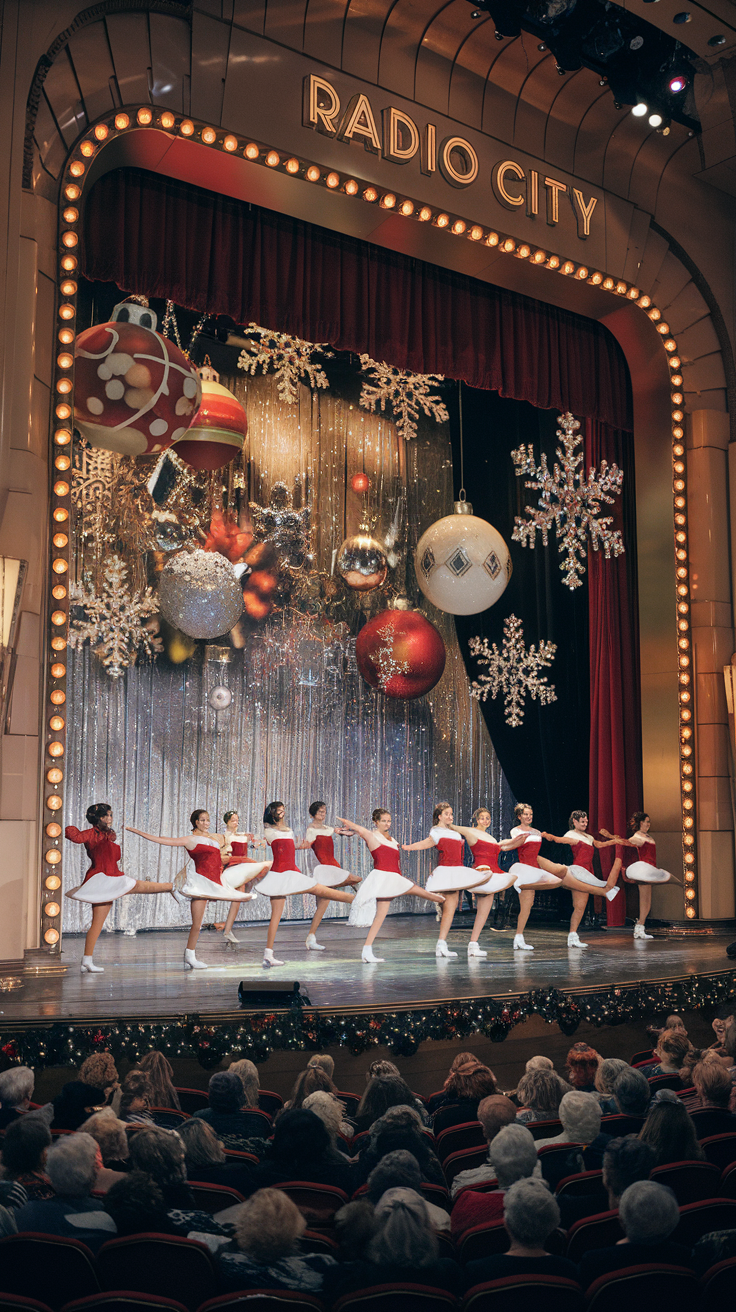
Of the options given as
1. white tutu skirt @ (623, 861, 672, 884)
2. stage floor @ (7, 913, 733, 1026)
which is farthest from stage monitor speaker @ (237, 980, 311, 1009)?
white tutu skirt @ (623, 861, 672, 884)

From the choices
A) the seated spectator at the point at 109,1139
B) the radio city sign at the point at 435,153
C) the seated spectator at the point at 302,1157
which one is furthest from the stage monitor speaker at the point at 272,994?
the radio city sign at the point at 435,153

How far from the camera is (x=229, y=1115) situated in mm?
3670

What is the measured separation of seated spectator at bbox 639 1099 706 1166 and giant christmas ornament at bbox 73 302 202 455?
17.5ft

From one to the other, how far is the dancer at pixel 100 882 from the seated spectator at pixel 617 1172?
16.2 feet

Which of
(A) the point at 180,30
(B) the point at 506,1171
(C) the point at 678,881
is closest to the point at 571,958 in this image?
(C) the point at 678,881

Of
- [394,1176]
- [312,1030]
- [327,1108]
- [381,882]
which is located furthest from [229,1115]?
[381,882]

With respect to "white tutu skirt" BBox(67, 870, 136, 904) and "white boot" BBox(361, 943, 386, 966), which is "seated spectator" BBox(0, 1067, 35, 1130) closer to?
"white tutu skirt" BBox(67, 870, 136, 904)

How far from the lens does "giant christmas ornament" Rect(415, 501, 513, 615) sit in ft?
31.5

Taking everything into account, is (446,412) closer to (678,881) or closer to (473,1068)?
(678,881)

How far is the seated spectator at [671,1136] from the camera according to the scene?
3.02 metres

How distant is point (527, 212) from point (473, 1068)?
26.9 feet

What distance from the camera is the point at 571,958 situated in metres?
8.71

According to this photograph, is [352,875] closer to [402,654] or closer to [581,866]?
[581,866]

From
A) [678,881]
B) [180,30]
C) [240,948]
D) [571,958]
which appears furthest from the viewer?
[678,881]
